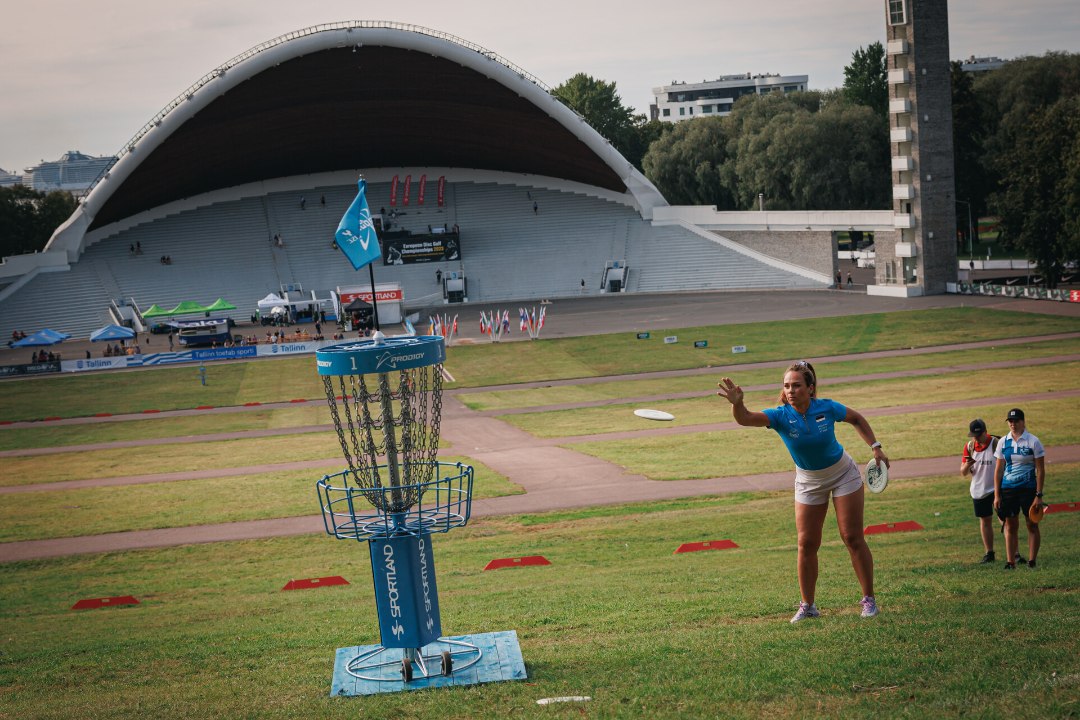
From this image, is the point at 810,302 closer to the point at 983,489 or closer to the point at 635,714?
the point at 983,489

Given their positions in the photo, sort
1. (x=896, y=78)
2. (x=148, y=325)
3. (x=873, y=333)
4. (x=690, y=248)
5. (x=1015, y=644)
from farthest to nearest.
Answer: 1. (x=690, y=248)
2. (x=148, y=325)
3. (x=896, y=78)
4. (x=873, y=333)
5. (x=1015, y=644)

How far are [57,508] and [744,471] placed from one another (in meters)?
19.7

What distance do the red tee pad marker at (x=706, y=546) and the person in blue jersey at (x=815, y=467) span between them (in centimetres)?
814

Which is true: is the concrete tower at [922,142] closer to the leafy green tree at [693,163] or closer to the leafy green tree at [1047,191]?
the leafy green tree at [1047,191]

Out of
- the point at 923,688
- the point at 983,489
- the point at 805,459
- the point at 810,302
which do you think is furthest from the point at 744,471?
the point at 810,302

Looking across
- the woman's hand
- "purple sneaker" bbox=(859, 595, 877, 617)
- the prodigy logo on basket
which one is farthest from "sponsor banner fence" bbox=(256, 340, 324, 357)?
the woman's hand

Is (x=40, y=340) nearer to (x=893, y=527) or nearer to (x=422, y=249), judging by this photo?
(x=422, y=249)

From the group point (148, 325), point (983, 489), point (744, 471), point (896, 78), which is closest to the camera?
point (983, 489)

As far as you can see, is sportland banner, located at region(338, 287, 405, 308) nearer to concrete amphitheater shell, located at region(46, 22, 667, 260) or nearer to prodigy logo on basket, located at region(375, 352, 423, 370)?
concrete amphitheater shell, located at region(46, 22, 667, 260)

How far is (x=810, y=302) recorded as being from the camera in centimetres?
7606

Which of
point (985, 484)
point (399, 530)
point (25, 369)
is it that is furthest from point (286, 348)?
point (399, 530)

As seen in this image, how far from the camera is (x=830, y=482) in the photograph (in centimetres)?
1160

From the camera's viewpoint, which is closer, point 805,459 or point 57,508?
point 805,459

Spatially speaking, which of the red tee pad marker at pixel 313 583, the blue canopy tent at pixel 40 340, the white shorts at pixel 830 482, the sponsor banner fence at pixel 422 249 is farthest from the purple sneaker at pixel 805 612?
the sponsor banner fence at pixel 422 249
